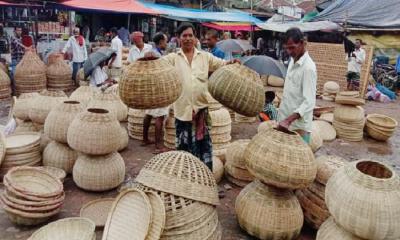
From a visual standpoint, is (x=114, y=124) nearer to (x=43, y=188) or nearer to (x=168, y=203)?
(x=43, y=188)

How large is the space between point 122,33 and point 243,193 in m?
12.2

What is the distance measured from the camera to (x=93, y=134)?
12.9 ft

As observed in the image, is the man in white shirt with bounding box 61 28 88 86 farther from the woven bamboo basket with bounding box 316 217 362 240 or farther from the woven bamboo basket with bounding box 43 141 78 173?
A: the woven bamboo basket with bounding box 316 217 362 240

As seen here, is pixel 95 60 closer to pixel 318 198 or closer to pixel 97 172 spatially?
pixel 97 172

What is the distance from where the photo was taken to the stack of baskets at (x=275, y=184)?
297 centimetres

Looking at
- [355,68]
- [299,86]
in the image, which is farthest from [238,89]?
[355,68]

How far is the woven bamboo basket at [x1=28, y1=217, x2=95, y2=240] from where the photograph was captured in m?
2.97

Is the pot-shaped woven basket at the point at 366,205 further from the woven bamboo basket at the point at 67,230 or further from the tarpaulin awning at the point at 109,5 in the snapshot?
the tarpaulin awning at the point at 109,5

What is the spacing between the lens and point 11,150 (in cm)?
422

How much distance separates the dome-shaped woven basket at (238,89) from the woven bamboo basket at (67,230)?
5.15 ft

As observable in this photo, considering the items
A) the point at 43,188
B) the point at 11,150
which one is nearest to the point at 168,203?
the point at 43,188

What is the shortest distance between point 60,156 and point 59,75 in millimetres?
5183

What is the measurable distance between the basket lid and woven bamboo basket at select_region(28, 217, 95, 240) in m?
0.22

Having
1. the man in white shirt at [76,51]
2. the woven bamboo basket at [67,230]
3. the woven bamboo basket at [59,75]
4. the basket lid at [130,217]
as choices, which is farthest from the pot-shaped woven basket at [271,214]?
the man in white shirt at [76,51]
